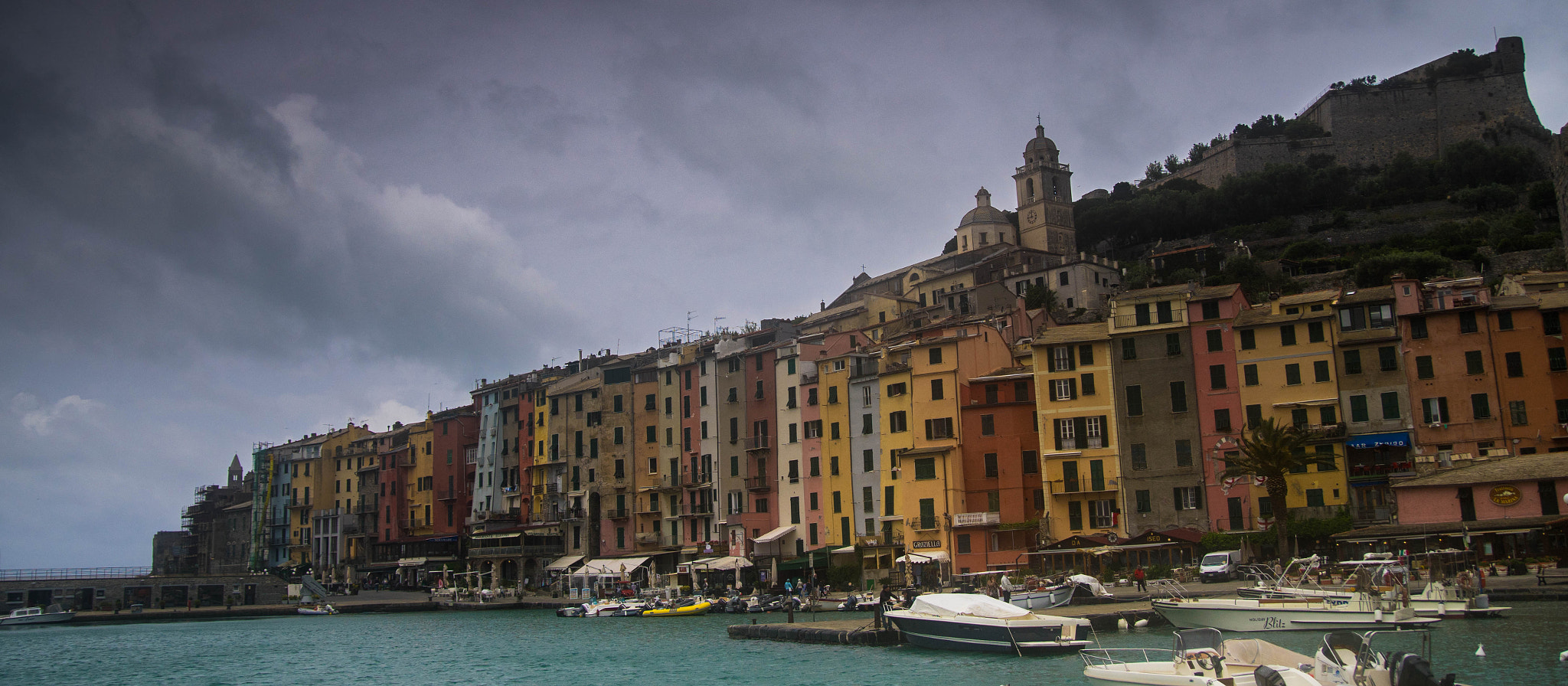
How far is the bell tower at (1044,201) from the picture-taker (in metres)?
119

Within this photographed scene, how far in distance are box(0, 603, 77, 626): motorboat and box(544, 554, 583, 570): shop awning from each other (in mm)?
34462

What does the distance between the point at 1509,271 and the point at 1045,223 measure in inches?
1923

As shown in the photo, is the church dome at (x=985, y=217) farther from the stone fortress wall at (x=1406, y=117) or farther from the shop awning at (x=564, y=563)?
the shop awning at (x=564, y=563)

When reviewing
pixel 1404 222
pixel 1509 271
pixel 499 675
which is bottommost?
pixel 499 675

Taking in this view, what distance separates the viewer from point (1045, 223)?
391 ft

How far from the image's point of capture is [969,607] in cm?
3684

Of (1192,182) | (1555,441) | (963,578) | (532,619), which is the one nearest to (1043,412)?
(963,578)

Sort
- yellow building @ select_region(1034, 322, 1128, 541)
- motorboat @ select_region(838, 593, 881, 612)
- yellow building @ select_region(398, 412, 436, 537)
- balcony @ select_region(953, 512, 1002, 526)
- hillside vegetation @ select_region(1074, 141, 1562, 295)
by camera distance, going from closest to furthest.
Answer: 1. motorboat @ select_region(838, 593, 881, 612)
2. yellow building @ select_region(1034, 322, 1128, 541)
3. balcony @ select_region(953, 512, 1002, 526)
4. hillside vegetation @ select_region(1074, 141, 1562, 295)
5. yellow building @ select_region(398, 412, 436, 537)

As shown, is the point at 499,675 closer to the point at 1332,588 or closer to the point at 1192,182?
the point at 1332,588

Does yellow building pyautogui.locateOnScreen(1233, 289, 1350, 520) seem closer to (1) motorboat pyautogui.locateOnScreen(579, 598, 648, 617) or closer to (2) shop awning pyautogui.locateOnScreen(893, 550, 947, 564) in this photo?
(2) shop awning pyautogui.locateOnScreen(893, 550, 947, 564)

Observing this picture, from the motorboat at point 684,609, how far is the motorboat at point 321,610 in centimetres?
3048

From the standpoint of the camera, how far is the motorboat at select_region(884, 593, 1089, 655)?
3572cm

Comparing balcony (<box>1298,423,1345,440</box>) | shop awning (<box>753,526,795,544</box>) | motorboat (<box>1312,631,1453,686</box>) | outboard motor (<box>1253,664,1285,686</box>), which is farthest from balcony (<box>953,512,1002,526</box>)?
outboard motor (<box>1253,664,1285,686</box>)

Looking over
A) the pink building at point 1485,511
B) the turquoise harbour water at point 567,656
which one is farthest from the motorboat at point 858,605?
the pink building at point 1485,511
